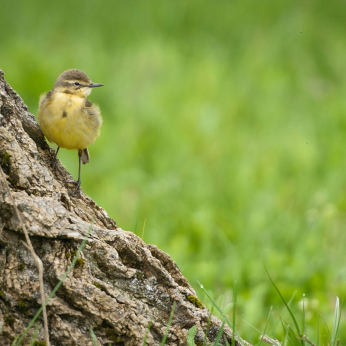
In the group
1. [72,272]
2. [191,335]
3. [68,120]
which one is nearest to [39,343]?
[72,272]

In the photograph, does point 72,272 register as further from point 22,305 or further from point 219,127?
point 219,127

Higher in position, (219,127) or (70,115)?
(219,127)

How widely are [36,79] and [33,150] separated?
22.7 ft

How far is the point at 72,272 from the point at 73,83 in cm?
216

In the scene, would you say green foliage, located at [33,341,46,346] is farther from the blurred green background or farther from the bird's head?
the bird's head

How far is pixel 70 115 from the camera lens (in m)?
4.16

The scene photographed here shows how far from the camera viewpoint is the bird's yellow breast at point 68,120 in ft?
12.8

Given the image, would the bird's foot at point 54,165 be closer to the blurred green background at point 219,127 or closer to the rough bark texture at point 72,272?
the rough bark texture at point 72,272

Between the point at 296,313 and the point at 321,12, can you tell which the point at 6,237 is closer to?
the point at 296,313

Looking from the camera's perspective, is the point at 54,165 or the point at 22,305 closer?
the point at 22,305

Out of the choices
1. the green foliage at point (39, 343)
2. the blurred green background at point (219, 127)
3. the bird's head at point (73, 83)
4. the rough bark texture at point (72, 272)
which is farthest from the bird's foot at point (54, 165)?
the blurred green background at point (219, 127)

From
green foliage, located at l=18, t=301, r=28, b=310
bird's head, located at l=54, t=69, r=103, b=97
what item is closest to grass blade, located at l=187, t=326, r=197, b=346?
green foliage, located at l=18, t=301, r=28, b=310

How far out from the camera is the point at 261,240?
22.8ft

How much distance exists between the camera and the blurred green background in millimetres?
6484
